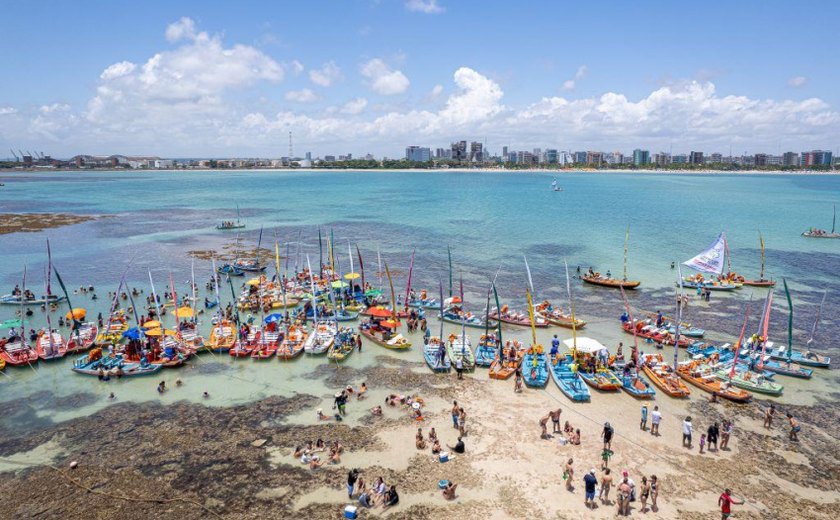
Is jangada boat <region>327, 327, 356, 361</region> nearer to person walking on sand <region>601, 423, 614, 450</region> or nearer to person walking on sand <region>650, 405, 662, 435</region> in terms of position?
person walking on sand <region>601, 423, 614, 450</region>

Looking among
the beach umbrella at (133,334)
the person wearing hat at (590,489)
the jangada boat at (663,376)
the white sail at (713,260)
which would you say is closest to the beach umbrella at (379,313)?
the beach umbrella at (133,334)

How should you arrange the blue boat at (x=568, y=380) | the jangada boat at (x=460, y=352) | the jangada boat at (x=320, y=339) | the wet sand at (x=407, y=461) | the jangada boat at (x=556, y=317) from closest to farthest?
1. the wet sand at (x=407, y=461)
2. the blue boat at (x=568, y=380)
3. the jangada boat at (x=460, y=352)
4. the jangada boat at (x=320, y=339)
5. the jangada boat at (x=556, y=317)

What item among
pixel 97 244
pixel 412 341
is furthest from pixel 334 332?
pixel 97 244

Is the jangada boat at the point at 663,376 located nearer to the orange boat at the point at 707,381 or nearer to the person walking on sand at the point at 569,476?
the orange boat at the point at 707,381

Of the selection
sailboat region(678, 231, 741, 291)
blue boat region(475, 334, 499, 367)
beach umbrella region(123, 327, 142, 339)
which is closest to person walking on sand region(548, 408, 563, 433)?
blue boat region(475, 334, 499, 367)

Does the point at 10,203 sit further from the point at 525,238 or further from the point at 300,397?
the point at 300,397

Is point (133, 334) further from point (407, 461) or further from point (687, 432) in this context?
point (687, 432)
